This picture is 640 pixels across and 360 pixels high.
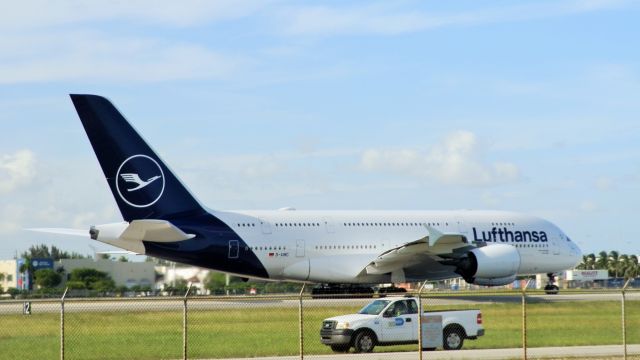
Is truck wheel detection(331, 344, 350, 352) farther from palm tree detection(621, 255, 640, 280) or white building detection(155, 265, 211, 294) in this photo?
palm tree detection(621, 255, 640, 280)

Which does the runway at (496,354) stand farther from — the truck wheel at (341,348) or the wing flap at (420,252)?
the wing flap at (420,252)

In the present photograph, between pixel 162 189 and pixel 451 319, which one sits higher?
pixel 162 189

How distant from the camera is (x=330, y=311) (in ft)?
141

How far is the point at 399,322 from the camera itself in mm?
27188

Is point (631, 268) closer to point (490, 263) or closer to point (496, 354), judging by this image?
point (490, 263)

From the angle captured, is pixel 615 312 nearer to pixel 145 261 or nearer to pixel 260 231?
pixel 260 231

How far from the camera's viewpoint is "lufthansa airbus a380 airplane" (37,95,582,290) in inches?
1618

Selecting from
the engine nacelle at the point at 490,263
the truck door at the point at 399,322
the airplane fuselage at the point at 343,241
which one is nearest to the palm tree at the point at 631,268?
the airplane fuselage at the point at 343,241

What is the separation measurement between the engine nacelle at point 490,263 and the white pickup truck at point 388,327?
1792cm

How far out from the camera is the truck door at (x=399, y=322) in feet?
88.6

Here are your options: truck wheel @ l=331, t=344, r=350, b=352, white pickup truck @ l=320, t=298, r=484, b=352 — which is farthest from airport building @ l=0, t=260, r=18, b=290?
white pickup truck @ l=320, t=298, r=484, b=352

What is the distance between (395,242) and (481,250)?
3739 millimetres

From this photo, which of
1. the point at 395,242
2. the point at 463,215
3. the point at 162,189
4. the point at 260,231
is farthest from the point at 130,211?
the point at 463,215

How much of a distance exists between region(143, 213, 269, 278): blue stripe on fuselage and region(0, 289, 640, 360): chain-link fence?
1.95 meters
